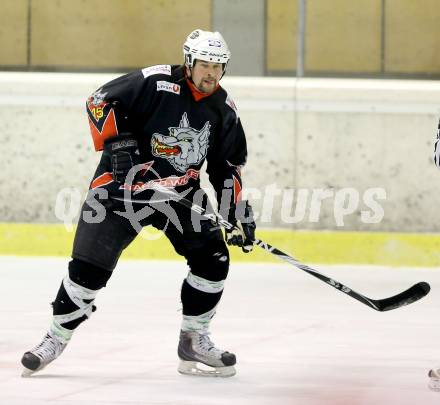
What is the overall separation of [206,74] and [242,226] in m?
0.58

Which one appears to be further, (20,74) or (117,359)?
(20,74)

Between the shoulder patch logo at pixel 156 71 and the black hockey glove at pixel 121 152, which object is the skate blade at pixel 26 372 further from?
the shoulder patch logo at pixel 156 71

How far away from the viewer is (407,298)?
502cm

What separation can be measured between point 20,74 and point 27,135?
1.48ft

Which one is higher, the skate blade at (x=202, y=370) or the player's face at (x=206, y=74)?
the player's face at (x=206, y=74)

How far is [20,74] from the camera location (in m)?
9.20

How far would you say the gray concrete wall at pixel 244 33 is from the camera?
9414mm

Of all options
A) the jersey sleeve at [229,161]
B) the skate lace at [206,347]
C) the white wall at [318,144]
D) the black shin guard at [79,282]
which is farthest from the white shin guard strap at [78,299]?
the white wall at [318,144]

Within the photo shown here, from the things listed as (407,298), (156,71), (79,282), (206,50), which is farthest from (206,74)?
(407,298)

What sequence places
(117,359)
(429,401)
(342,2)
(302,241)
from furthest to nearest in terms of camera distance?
(342,2)
(302,241)
(117,359)
(429,401)

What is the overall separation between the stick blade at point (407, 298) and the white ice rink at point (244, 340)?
0.79 feet

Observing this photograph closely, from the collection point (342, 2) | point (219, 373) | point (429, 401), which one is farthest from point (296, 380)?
point (342, 2)

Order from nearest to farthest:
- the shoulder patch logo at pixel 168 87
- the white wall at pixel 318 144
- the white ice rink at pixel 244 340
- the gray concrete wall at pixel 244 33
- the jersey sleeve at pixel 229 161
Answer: the white ice rink at pixel 244 340
the shoulder patch logo at pixel 168 87
the jersey sleeve at pixel 229 161
the white wall at pixel 318 144
the gray concrete wall at pixel 244 33

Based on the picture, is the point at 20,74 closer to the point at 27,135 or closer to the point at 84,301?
the point at 27,135
